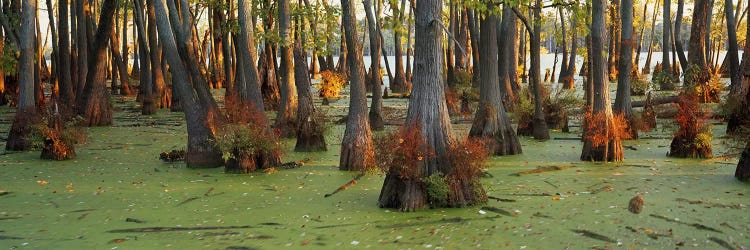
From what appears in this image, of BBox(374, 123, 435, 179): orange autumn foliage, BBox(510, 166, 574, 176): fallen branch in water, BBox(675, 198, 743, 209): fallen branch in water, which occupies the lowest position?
BBox(675, 198, 743, 209): fallen branch in water

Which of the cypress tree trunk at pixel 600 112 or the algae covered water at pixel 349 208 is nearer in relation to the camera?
the algae covered water at pixel 349 208

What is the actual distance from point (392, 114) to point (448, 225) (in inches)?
502

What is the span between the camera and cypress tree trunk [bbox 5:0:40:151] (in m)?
13.1


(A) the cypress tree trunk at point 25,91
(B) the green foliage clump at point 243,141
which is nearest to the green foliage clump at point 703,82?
(B) the green foliage clump at point 243,141

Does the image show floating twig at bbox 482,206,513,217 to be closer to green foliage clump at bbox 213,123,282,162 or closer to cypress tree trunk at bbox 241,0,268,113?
green foliage clump at bbox 213,123,282,162

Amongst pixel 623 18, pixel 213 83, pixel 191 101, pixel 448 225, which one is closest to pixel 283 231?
pixel 448 225

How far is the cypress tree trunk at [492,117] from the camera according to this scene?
1243 cm

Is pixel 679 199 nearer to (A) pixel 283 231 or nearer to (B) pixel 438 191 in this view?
(B) pixel 438 191

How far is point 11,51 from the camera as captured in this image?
62.4 feet

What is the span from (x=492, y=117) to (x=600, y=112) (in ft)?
5.82

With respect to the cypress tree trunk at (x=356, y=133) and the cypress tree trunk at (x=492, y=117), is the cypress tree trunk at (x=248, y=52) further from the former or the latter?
the cypress tree trunk at (x=492, y=117)

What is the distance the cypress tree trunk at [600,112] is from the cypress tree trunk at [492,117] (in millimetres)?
1172

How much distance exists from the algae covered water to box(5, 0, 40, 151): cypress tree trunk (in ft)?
3.33

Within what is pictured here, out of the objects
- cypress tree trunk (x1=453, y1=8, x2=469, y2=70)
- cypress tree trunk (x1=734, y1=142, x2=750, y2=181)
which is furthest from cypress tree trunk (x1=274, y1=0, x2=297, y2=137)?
cypress tree trunk (x1=453, y1=8, x2=469, y2=70)
